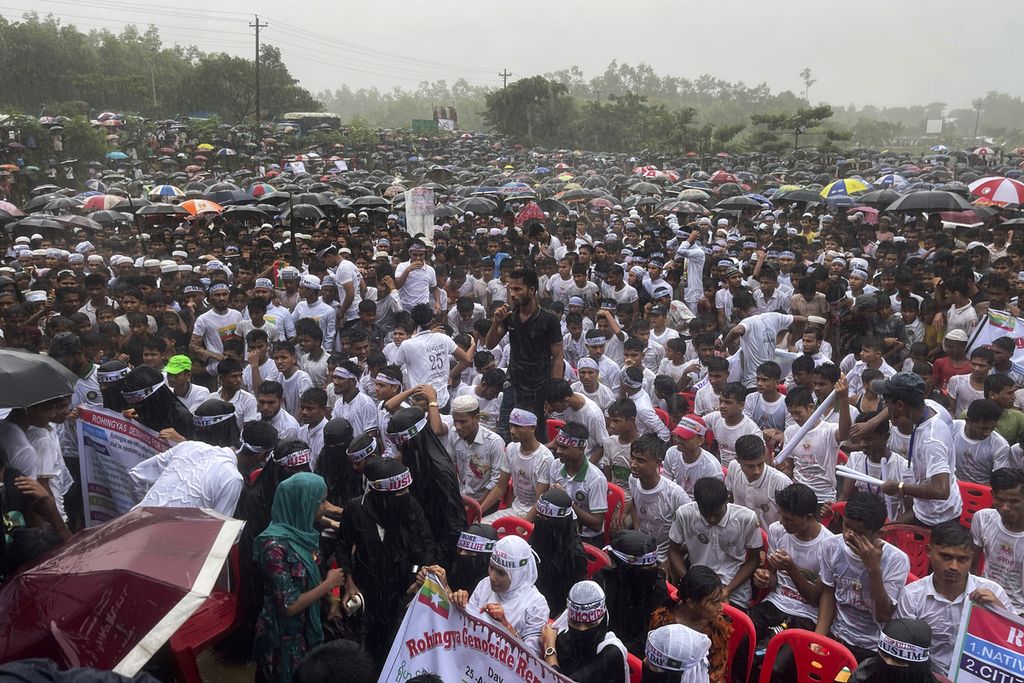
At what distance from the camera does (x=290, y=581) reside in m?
4.00

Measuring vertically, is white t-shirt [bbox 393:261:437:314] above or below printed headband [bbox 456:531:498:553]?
above

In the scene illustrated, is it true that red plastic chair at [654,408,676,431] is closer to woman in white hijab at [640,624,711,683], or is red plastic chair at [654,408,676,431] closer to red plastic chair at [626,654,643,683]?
red plastic chair at [626,654,643,683]

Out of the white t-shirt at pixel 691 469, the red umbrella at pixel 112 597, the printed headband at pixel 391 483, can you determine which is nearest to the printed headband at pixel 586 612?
the printed headband at pixel 391 483

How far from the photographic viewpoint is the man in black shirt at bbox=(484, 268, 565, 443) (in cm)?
630

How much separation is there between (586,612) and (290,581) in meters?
1.55

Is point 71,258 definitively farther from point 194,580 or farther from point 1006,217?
point 1006,217

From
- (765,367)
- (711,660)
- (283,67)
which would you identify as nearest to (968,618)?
(711,660)

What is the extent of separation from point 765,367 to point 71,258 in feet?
37.6

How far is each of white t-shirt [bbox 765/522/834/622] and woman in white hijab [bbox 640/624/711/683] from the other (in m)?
1.34

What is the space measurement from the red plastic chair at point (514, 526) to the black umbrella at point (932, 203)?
38.2ft

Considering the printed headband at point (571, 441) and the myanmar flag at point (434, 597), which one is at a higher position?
the printed headband at point (571, 441)

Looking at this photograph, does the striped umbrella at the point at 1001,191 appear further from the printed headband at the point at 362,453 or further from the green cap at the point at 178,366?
the green cap at the point at 178,366

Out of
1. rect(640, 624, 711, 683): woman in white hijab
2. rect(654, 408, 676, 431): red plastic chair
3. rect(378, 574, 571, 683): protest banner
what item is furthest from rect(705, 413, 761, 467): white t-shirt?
rect(378, 574, 571, 683): protest banner

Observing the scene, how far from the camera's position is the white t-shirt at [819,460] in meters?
5.88
